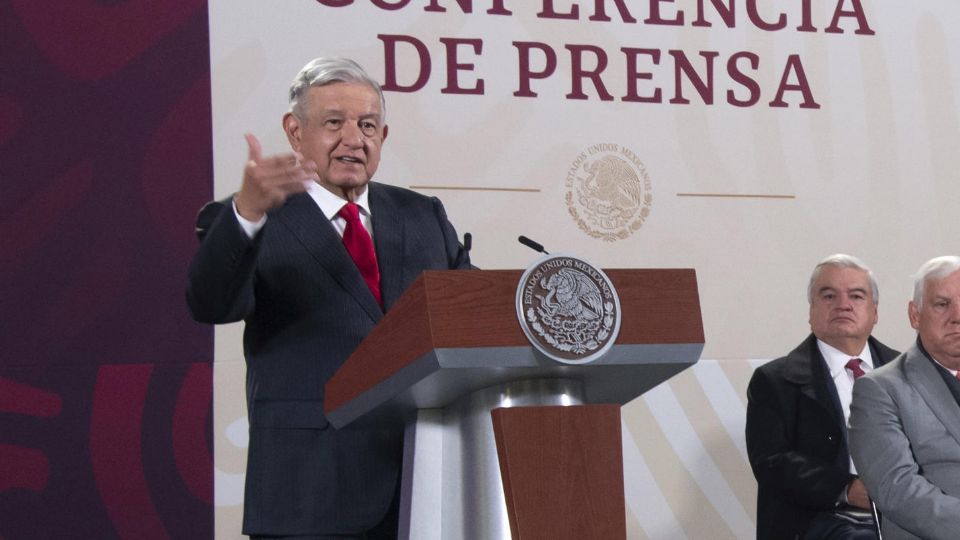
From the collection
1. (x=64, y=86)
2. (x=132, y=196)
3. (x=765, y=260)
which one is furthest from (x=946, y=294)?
(x=64, y=86)

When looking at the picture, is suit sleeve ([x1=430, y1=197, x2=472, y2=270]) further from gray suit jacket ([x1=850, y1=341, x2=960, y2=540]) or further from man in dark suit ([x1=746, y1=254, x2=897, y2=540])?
man in dark suit ([x1=746, y1=254, x2=897, y2=540])

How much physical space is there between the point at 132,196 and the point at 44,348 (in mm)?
491

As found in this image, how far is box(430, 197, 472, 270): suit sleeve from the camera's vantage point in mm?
2027

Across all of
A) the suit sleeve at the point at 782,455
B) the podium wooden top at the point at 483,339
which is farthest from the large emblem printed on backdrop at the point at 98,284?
the podium wooden top at the point at 483,339

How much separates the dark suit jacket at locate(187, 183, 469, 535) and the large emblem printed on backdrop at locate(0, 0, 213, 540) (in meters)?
1.79

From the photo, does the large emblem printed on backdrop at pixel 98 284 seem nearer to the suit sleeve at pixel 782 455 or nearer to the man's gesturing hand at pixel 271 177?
the suit sleeve at pixel 782 455

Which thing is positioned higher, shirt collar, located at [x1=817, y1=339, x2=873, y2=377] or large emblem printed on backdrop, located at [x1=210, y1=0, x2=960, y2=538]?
large emblem printed on backdrop, located at [x1=210, y1=0, x2=960, y2=538]

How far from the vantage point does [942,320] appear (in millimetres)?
3104

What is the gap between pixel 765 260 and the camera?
4.15 meters

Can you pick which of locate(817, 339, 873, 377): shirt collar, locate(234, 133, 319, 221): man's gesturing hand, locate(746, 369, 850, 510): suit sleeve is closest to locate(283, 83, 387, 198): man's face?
locate(234, 133, 319, 221): man's gesturing hand

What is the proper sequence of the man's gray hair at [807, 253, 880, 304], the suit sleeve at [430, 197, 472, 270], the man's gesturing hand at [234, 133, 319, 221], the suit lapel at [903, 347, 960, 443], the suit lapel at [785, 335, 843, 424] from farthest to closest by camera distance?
1. the man's gray hair at [807, 253, 880, 304]
2. the suit lapel at [785, 335, 843, 424]
3. the suit lapel at [903, 347, 960, 443]
4. the suit sleeve at [430, 197, 472, 270]
5. the man's gesturing hand at [234, 133, 319, 221]

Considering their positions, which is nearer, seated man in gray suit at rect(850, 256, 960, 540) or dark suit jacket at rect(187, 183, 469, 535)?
dark suit jacket at rect(187, 183, 469, 535)

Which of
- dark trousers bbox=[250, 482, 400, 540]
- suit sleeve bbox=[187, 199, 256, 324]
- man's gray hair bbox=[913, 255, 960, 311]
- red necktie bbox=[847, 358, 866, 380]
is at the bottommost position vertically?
dark trousers bbox=[250, 482, 400, 540]

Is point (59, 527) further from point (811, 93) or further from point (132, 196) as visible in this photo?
point (811, 93)
